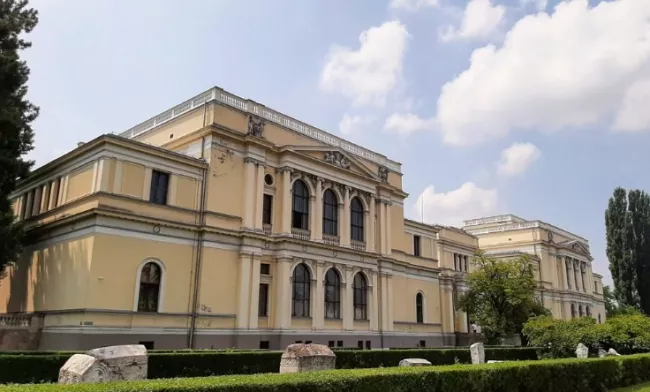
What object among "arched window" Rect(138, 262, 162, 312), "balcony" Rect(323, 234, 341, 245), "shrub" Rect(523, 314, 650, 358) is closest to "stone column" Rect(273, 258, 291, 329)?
"balcony" Rect(323, 234, 341, 245)

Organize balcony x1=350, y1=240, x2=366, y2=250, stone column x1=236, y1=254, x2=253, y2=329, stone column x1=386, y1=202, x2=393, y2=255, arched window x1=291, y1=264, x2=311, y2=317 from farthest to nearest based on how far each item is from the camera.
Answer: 1. stone column x1=386, y1=202, x2=393, y2=255
2. balcony x1=350, y1=240, x2=366, y2=250
3. arched window x1=291, y1=264, x2=311, y2=317
4. stone column x1=236, y1=254, x2=253, y2=329

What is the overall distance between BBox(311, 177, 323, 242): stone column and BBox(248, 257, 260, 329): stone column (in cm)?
462

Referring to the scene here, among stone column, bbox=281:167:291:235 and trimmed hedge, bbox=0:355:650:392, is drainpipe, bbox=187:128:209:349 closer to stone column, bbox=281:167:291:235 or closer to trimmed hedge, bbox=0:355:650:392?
stone column, bbox=281:167:291:235

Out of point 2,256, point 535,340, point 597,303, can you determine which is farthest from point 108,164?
point 597,303

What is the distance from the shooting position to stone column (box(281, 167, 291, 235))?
29047mm

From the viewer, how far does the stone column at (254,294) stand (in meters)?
26.4

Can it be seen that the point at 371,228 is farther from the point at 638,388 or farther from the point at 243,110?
the point at 638,388

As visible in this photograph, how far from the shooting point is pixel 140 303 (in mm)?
22703

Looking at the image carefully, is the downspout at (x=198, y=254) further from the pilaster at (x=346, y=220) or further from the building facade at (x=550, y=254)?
the building facade at (x=550, y=254)

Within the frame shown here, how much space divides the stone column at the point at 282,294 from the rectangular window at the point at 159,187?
24.9 feet

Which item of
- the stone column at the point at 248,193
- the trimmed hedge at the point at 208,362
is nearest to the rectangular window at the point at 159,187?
the stone column at the point at 248,193

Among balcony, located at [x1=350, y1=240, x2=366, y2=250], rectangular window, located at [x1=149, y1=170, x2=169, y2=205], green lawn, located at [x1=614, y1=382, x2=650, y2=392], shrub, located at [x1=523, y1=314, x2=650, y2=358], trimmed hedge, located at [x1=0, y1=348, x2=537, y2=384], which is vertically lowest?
green lawn, located at [x1=614, y1=382, x2=650, y2=392]

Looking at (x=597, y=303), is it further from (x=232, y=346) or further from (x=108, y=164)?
(x=108, y=164)

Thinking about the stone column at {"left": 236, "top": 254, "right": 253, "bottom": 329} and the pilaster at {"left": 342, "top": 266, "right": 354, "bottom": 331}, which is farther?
the pilaster at {"left": 342, "top": 266, "right": 354, "bottom": 331}
